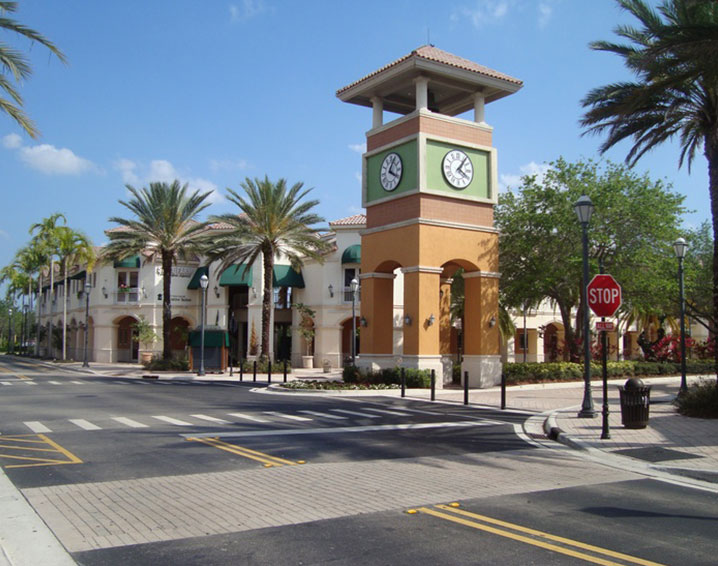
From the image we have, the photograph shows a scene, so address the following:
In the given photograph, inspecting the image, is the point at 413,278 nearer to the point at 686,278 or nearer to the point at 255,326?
the point at 686,278

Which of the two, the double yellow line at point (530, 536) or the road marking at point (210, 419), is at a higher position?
the double yellow line at point (530, 536)

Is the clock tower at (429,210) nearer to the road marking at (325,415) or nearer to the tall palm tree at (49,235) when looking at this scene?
the road marking at (325,415)

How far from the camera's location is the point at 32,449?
36.0 ft

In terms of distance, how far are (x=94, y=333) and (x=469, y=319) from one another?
3744 centimetres

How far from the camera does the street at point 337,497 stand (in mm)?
5785

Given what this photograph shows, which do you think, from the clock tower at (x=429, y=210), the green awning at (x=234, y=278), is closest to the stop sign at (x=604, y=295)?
the clock tower at (x=429, y=210)

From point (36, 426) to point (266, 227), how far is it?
24944 mm

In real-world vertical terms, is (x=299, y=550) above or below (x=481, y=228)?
below

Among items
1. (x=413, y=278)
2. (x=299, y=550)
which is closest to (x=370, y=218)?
(x=413, y=278)

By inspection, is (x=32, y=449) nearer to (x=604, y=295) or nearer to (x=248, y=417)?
(x=248, y=417)

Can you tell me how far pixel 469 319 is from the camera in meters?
28.2

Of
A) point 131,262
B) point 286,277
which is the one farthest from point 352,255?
point 131,262

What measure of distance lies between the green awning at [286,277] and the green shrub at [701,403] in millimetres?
32667

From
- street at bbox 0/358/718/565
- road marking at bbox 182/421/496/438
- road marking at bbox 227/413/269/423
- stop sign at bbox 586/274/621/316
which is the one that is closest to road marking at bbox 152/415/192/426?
street at bbox 0/358/718/565
